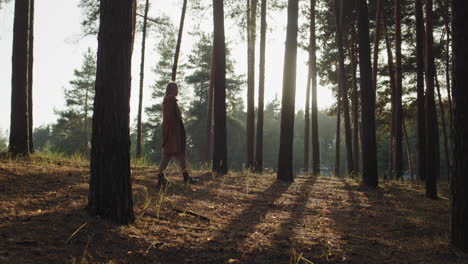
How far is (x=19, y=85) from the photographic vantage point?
8445 millimetres

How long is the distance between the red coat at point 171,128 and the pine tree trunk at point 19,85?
362 centimetres

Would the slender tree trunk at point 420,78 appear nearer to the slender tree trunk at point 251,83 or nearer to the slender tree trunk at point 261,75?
the slender tree trunk at point 251,83

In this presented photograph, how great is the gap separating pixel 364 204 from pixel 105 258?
5748mm

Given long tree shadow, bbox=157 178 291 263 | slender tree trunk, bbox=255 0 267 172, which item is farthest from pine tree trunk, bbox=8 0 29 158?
slender tree trunk, bbox=255 0 267 172

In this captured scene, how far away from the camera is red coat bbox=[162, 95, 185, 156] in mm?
7004

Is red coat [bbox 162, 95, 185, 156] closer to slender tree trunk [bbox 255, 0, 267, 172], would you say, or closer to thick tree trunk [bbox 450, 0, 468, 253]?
thick tree trunk [bbox 450, 0, 468, 253]

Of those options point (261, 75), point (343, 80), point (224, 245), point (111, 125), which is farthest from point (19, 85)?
point (343, 80)

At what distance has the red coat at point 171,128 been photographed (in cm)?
700

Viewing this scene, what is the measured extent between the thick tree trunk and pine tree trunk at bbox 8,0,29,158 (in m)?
8.34

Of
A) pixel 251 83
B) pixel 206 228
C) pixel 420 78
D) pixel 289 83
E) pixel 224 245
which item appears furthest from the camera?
pixel 251 83

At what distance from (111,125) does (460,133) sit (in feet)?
13.2

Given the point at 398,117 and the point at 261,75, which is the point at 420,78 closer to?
the point at 398,117

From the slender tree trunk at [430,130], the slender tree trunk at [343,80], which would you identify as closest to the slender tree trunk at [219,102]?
the slender tree trunk at [430,130]

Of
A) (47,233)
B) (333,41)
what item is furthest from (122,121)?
(333,41)
